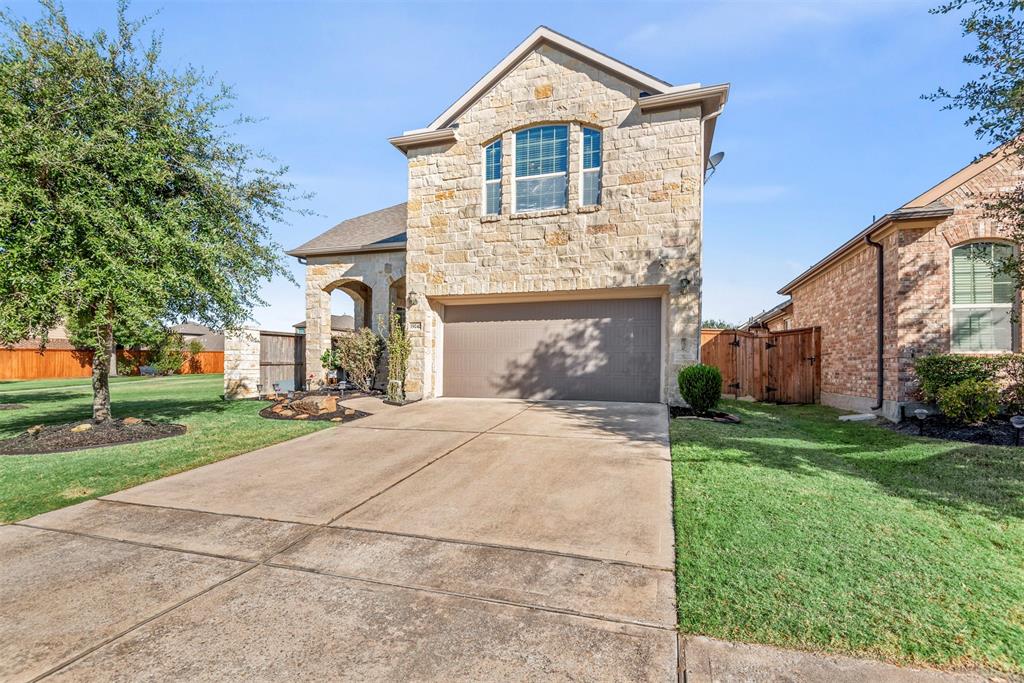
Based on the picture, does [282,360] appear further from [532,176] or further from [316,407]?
[532,176]

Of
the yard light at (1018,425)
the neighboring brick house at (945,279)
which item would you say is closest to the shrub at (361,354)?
the neighboring brick house at (945,279)

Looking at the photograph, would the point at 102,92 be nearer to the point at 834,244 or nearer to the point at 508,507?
the point at 508,507

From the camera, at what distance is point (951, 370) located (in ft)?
26.3

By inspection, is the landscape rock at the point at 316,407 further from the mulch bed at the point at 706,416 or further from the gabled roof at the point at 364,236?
the mulch bed at the point at 706,416

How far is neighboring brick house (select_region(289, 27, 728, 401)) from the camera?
393 inches

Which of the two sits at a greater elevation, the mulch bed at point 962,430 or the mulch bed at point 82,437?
the mulch bed at point 962,430

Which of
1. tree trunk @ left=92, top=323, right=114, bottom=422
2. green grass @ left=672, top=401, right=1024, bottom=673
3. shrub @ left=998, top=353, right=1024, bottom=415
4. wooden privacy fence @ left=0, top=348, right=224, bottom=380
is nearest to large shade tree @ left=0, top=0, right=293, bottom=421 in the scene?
tree trunk @ left=92, top=323, right=114, bottom=422

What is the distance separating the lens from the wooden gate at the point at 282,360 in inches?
511

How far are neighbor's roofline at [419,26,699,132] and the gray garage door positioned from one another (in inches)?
181

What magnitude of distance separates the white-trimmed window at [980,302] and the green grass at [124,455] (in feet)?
38.6

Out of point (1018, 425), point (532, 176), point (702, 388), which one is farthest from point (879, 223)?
point (532, 176)

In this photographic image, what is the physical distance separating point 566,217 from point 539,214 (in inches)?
24.6

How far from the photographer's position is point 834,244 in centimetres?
1177

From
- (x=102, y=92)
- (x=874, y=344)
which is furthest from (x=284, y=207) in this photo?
(x=874, y=344)
